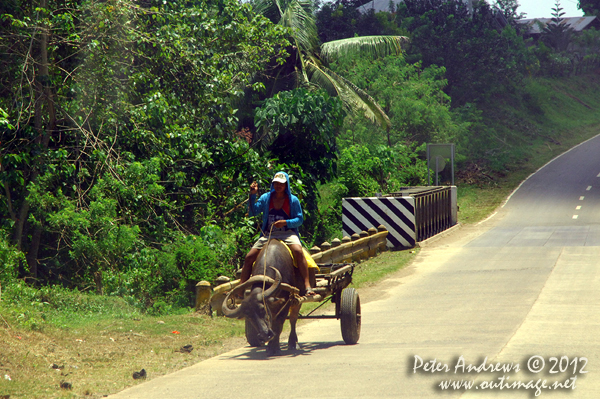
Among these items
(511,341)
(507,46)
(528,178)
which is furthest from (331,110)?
(507,46)

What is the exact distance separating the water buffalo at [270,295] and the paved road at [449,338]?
0.38 meters

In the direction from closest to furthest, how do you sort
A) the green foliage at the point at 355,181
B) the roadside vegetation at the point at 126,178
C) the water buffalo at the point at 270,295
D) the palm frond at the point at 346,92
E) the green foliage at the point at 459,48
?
the water buffalo at the point at 270,295
the roadside vegetation at the point at 126,178
the green foliage at the point at 355,181
the palm frond at the point at 346,92
the green foliage at the point at 459,48

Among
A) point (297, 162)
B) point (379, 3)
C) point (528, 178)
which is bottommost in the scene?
point (528, 178)

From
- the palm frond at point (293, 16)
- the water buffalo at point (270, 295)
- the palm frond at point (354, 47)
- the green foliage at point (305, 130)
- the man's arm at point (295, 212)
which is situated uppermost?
the palm frond at point (293, 16)

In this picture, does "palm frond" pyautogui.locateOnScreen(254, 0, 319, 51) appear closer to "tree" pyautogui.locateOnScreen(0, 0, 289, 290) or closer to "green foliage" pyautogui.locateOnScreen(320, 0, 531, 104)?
"tree" pyautogui.locateOnScreen(0, 0, 289, 290)

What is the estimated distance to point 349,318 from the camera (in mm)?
7996

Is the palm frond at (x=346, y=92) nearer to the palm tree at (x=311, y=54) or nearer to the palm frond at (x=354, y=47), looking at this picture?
the palm tree at (x=311, y=54)

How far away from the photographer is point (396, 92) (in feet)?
111

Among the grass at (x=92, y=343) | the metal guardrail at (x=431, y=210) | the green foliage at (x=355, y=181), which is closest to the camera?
the grass at (x=92, y=343)

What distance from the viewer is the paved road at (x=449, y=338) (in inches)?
239

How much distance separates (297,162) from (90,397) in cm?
1246

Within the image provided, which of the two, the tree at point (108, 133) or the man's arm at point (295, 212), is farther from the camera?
the tree at point (108, 133)

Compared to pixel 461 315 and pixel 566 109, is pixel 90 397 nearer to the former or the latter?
pixel 461 315

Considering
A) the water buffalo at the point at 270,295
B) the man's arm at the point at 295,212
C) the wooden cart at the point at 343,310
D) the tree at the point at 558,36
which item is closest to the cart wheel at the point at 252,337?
the wooden cart at the point at 343,310
